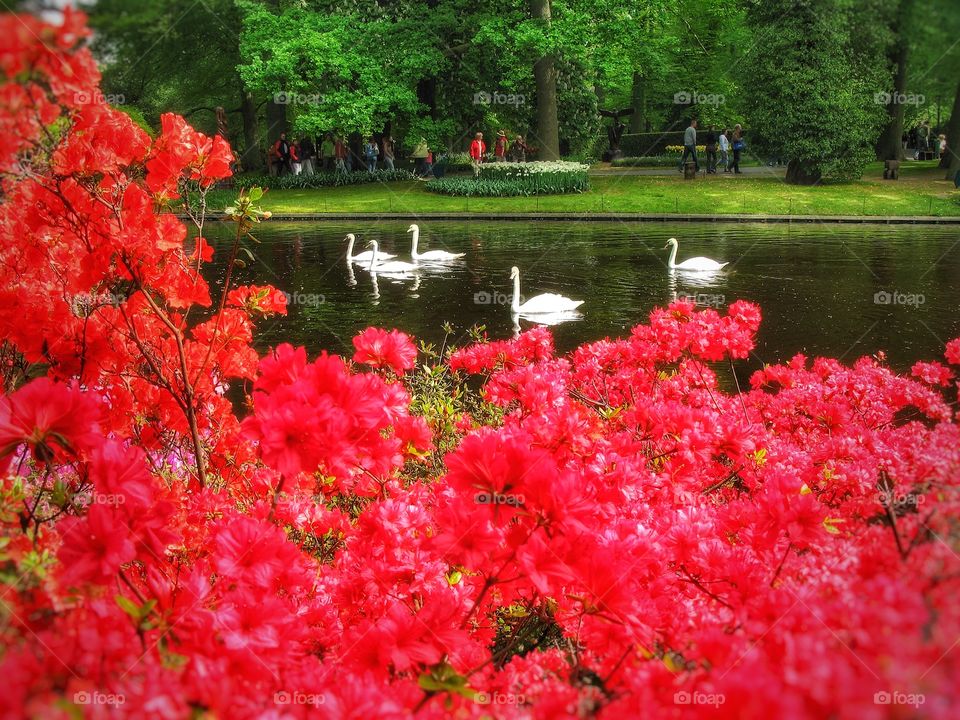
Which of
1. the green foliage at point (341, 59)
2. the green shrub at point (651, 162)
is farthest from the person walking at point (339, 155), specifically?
the green shrub at point (651, 162)

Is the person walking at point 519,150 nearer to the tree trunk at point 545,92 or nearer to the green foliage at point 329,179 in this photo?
the tree trunk at point 545,92

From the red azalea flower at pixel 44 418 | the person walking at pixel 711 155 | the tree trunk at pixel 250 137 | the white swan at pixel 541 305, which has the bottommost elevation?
the white swan at pixel 541 305

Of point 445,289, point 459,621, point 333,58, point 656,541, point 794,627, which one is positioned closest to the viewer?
point 794,627

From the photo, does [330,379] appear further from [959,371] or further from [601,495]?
[959,371]

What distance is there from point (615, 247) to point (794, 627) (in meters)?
15.5

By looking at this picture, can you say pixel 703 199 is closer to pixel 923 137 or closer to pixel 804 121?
pixel 804 121

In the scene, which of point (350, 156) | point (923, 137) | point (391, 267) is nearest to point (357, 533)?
point (391, 267)

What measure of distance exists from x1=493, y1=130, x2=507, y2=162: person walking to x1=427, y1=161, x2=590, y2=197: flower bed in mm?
2704

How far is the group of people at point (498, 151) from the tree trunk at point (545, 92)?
82.6 inches

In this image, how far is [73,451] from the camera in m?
1.68

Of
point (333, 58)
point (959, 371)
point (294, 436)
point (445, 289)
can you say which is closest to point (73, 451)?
point (294, 436)

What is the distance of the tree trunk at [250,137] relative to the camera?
112ft

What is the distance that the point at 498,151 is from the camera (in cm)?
2972

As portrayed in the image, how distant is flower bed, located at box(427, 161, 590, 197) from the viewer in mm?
24641
